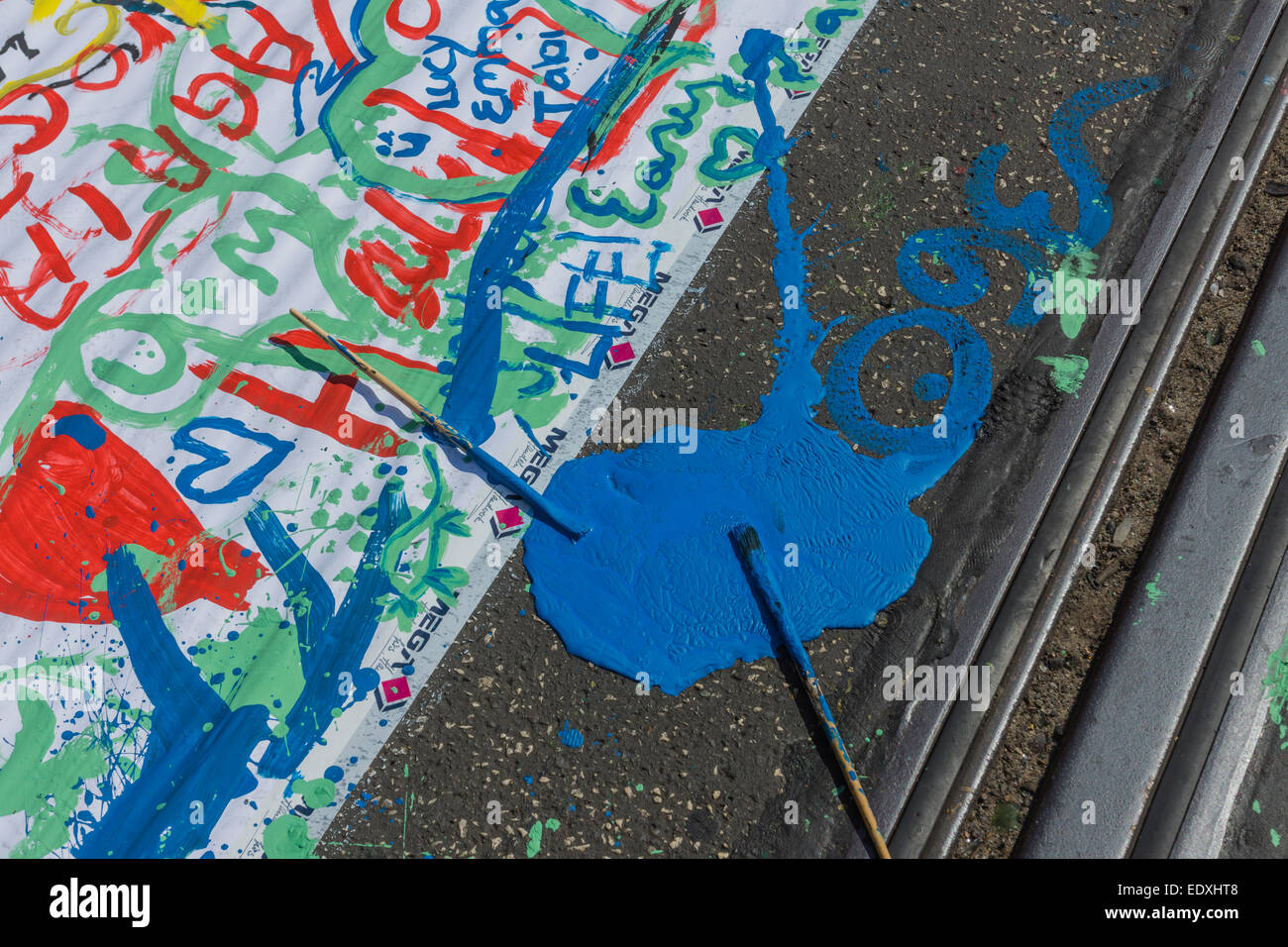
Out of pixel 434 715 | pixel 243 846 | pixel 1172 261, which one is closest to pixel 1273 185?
pixel 1172 261

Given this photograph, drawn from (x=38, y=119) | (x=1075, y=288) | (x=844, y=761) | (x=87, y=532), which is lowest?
(x=87, y=532)

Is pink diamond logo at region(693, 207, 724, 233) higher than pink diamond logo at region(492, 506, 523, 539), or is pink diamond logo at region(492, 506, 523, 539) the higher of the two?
pink diamond logo at region(693, 207, 724, 233)

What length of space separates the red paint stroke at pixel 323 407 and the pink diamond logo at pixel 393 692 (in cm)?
92

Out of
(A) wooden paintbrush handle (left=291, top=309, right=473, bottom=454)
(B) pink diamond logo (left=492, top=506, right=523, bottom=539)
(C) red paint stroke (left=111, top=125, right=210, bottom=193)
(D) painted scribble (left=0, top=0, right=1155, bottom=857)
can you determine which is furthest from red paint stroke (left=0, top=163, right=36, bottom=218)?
(B) pink diamond logo (left=492, top=506, right=523, bottom=539)

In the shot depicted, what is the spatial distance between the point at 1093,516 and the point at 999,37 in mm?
2517

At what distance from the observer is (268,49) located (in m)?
4.86

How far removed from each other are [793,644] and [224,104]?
12.0ft

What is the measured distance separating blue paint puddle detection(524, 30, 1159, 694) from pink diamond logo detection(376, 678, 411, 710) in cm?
60

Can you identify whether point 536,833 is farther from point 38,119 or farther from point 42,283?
point 38,119

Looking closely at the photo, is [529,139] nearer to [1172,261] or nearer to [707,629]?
[707,629]

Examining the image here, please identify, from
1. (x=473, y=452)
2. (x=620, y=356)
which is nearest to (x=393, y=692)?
(x=473, y=452)

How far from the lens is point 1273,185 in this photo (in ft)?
15.0

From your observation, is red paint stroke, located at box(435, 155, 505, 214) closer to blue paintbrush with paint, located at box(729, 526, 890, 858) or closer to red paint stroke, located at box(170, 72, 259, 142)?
red paint stroke, located at box(170, 72, 259, 142)

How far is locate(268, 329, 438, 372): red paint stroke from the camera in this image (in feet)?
13.8
